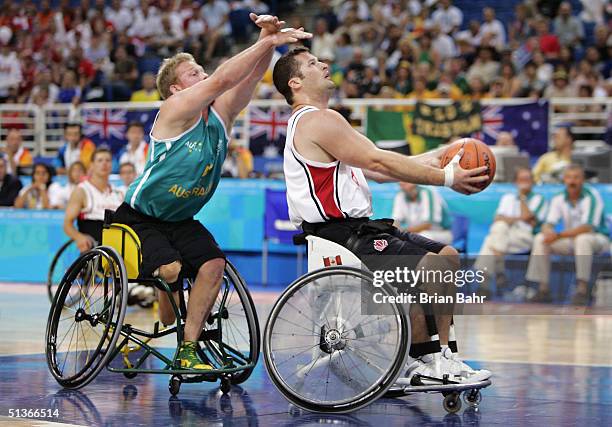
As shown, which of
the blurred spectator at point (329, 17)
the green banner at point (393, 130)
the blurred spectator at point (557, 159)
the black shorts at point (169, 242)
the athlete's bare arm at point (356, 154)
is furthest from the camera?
the blurred spectator at point (329, 17)

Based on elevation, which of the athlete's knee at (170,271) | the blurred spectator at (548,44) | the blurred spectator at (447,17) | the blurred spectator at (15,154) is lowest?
the athlete's knee at (170,271)

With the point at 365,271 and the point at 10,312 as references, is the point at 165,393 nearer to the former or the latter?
the point at 365,271

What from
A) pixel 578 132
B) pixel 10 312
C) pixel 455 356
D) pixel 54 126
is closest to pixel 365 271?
pixel 455 356

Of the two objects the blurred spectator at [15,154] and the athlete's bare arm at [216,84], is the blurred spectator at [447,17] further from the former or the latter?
the athlete's bare arm at [216,84]

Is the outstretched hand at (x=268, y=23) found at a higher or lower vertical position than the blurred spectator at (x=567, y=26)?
lower

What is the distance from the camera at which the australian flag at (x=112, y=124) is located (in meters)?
16.2

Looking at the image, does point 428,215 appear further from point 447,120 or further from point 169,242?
point 169,242

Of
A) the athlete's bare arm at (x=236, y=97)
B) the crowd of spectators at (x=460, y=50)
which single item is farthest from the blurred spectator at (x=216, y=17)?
the athlete's bare arm at (x=236, y=97)

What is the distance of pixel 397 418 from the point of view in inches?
221

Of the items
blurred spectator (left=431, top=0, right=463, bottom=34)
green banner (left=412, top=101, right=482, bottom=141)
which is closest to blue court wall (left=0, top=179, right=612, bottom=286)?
green banner (left=412, top=101, right=482, bottom=141)

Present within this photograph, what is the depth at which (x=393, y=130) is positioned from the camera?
1427cm

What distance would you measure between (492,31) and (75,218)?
8.33 meters

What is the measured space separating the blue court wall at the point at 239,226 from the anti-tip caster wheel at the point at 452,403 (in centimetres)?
727

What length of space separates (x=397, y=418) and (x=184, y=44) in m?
15.3
